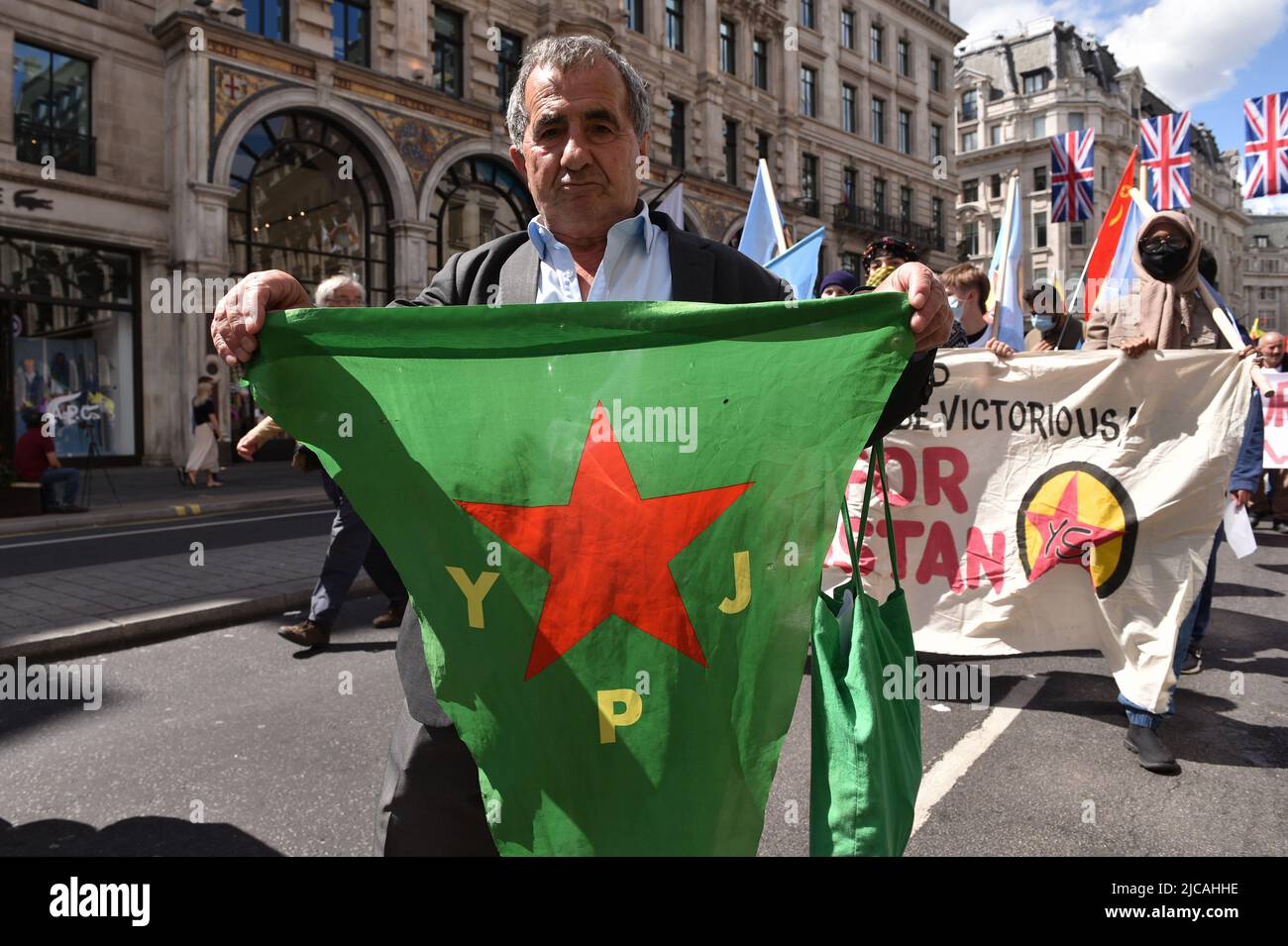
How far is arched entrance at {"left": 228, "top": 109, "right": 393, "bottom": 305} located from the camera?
17.0m

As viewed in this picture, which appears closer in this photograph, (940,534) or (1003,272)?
(940,534)

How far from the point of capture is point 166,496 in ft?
41.0

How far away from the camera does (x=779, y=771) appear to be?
3.28m

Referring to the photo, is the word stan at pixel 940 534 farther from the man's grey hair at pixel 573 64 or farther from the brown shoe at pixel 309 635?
the brown shoe at pixel 309 635

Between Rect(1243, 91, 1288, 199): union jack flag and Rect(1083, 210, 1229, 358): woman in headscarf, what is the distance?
1112 centimetres

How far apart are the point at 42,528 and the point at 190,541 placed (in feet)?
8.25

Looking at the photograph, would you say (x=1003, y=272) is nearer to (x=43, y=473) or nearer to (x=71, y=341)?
(x=43, y=473)

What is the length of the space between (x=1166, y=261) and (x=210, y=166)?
16457 millimetres

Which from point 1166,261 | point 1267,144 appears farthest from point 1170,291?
point 1267,144

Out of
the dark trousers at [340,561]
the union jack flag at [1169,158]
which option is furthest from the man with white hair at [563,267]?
the union jack flag at [1169,158]

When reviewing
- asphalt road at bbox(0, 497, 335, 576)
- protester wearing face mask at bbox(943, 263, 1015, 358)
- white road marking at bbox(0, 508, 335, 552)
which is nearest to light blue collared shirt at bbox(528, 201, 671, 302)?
protester wearing face mask at bbox(943, 263, 1015, 358)

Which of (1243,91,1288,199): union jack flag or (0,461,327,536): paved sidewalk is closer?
(0,461,327,536): paved sidewalk

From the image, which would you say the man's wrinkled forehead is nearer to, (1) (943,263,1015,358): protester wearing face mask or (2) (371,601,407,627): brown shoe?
(1) (943,263,1015,358): protester wearing face mask
